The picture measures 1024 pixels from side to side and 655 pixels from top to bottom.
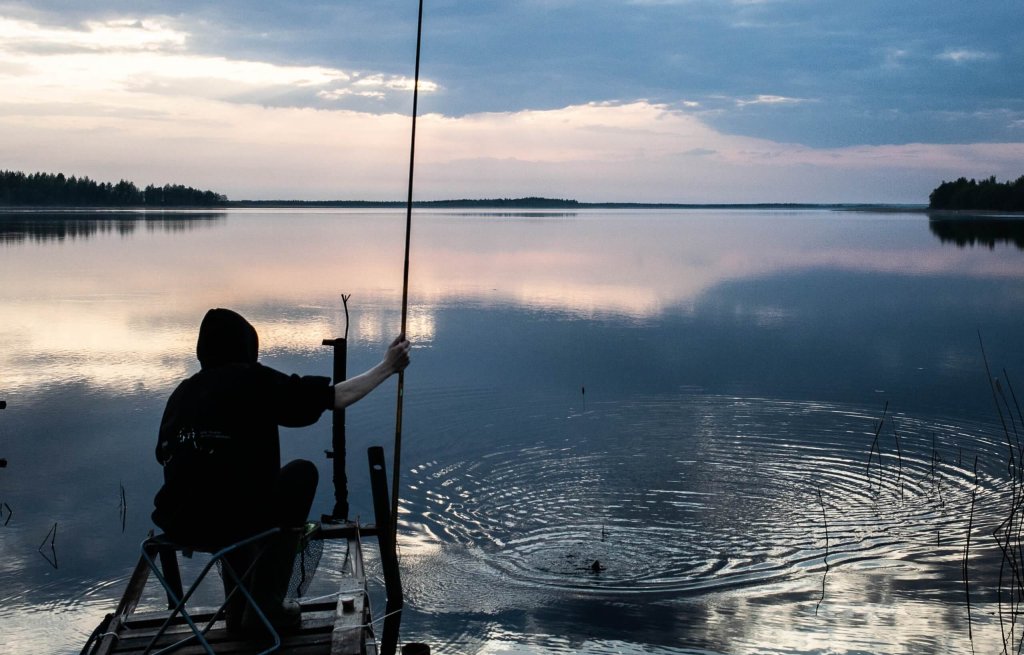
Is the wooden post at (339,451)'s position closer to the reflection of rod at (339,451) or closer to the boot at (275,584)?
the reflection of rod at (339,451)

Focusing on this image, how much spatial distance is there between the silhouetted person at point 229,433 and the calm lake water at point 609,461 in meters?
1.66

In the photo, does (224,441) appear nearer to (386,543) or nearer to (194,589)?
(194,589)

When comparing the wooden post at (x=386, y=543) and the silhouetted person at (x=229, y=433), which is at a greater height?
the silhouetted person at (x=229, y=433)

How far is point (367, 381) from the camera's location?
354 cm

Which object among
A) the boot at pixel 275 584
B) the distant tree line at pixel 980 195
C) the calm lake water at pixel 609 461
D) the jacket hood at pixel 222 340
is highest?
the distant tree line at pixel 980 195

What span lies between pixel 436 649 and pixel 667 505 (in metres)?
2.48

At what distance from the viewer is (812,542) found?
582cm

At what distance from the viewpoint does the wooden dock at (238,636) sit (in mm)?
3643

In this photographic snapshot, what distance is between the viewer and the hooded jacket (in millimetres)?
3311

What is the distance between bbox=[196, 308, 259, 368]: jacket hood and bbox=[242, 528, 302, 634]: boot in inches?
→ 28.9

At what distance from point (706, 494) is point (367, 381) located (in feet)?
12.9

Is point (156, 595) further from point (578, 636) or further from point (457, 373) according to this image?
point (457, 373)

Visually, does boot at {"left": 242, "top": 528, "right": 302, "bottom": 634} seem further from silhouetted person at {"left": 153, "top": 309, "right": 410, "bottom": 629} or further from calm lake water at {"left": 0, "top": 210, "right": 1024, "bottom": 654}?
calm lake water at {"left": 0, "top": 210, "right": 1024, "bottom": 654}

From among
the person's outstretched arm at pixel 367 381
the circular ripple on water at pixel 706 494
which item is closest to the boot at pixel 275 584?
the person's outstretched arm at pixel 367 381
